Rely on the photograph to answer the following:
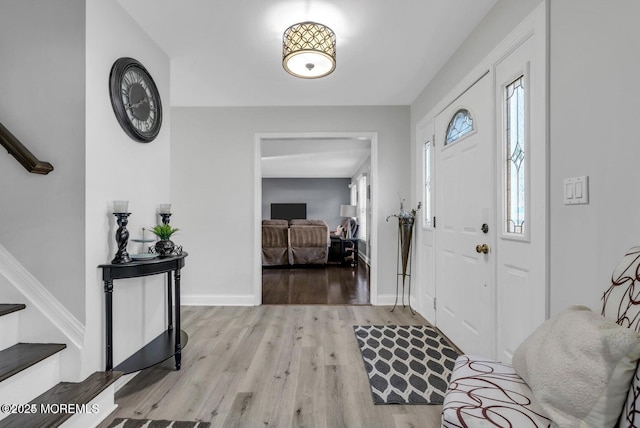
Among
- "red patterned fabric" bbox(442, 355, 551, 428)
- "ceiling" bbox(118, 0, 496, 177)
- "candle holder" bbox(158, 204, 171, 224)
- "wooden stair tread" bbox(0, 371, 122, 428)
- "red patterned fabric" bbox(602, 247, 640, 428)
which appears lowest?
"wooden stair tread" bbox(0, 371, 122, 428)

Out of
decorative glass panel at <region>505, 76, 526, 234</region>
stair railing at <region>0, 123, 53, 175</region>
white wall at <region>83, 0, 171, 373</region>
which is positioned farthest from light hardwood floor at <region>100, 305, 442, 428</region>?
stair railing at <region>0, 123, 53, 175</region>

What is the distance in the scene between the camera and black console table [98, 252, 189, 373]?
1736 millimetres

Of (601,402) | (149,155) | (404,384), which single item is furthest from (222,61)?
(601,402)

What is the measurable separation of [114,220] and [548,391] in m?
2.20

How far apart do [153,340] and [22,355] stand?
2.73 feet

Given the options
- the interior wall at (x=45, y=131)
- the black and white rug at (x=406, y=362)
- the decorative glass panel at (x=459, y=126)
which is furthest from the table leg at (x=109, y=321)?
the decorative glass panel at (x=459, y=126)

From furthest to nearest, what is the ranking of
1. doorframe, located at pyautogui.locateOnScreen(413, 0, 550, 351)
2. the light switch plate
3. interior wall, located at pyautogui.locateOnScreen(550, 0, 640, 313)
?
doorframe, located at pyautogui.locateOnScreen(413, 0, 550, 351)
the light switch plate
interior wall, located at pyautogui.locateOnScreen(550, 0, 640, 313)

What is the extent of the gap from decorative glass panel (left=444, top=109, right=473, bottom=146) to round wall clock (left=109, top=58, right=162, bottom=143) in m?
2.34

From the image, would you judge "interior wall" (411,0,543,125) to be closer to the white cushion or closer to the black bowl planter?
the white cushion

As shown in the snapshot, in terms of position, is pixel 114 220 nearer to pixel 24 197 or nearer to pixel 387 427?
pixel 24 197

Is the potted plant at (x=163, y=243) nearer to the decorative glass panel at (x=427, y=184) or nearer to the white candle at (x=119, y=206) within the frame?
the white candle at (x=119, y=206)

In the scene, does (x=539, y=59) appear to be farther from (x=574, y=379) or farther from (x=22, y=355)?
(x=22, y=355)

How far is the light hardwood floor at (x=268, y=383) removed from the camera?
1656 millimetres

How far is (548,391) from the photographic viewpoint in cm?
90
